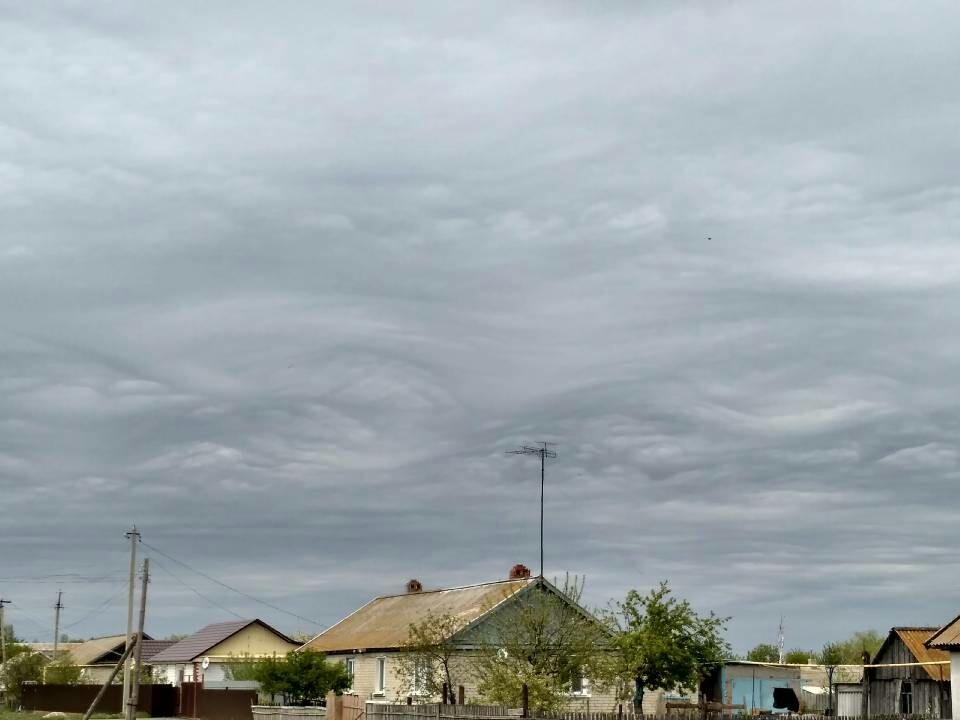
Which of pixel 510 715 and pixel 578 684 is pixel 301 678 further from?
pixel 510 715

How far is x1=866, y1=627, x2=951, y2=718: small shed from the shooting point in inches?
2120

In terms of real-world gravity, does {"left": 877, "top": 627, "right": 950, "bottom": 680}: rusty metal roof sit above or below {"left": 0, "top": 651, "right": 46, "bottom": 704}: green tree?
above

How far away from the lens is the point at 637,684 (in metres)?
52.9

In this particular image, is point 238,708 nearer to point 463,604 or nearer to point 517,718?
point 463,604

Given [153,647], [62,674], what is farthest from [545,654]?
[153,647]

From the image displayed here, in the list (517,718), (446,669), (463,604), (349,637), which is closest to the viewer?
(517,718)

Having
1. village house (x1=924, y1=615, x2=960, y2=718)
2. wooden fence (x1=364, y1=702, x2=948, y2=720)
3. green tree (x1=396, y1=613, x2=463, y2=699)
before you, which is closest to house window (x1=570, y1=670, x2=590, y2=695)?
green tree (x1=396, y1=613, x2=463, y2=699)

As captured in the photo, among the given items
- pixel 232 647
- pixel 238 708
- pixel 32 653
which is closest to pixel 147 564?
pixel 238 708

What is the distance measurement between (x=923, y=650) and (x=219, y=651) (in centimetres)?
4622

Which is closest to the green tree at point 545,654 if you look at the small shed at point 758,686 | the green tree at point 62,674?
the small shed at point 758,686

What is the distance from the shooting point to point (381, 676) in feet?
210

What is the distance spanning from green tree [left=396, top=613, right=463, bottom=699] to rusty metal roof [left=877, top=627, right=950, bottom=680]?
19.5 metres

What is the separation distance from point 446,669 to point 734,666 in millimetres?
20566

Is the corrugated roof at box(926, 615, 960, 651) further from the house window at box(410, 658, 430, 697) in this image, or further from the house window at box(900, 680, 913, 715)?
the house window at box(410, 658, 430, 697)
